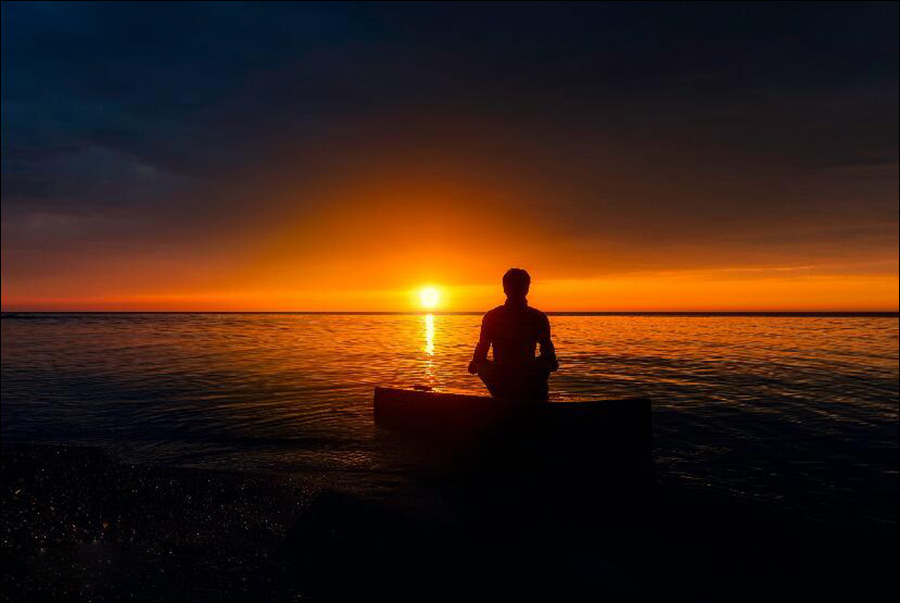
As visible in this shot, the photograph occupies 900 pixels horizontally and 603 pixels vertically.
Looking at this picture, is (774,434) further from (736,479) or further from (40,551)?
(40,551)

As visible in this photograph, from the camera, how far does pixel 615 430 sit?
24.3ft

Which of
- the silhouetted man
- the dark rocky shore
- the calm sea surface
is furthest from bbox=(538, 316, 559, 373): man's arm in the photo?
the calm sea surface

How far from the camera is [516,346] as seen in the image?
26.2 ft

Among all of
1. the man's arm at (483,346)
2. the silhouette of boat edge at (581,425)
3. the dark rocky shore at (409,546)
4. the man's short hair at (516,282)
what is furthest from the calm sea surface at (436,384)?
the man's short hair at (516,282)

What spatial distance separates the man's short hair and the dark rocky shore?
118 inches

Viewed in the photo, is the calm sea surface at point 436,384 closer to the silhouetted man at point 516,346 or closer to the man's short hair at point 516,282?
the silhouetted man at point 516,346

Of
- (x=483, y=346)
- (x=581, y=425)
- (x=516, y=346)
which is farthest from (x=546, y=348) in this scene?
(x=581, y=425)

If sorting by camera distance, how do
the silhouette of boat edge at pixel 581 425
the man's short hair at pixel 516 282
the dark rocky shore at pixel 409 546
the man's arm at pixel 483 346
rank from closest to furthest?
1. the dark rocky shore at pixel 409 546
2. the silhouette of boat edge at pixel 581 425
3. the man's short hair at pixel 516 282
4. the man's arm at pixel 483 346

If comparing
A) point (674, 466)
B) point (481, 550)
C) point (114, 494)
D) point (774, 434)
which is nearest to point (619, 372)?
point (774, 434)

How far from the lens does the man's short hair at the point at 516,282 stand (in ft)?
25.3

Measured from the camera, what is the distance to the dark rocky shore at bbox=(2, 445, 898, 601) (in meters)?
4.35

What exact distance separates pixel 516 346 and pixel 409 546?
3703 mm

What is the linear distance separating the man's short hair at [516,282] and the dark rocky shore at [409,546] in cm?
299

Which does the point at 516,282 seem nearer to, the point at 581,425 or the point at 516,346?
the point at 516,346
